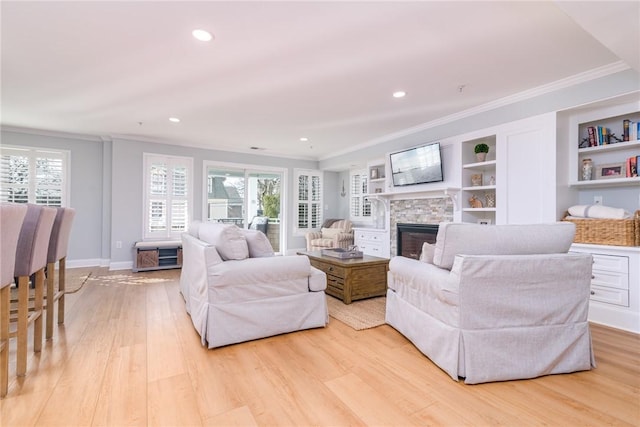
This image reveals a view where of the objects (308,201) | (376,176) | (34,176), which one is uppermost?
(376,176)

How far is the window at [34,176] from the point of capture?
5.07 metres

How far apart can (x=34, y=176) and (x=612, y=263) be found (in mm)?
8082

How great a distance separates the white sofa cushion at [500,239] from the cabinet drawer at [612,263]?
4.36 ft

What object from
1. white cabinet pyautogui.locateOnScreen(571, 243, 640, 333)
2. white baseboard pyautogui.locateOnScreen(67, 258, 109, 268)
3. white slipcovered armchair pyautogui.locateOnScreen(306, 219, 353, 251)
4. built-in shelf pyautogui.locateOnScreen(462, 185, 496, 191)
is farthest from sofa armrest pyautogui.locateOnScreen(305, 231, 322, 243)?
white cabinet pyautogui.locateOnScreen(571, 243, 640, 333)

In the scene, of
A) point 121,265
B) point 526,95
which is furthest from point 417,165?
point 121,265

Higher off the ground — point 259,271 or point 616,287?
point 259,271

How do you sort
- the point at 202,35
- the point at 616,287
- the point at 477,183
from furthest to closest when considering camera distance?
the point at 477,183, the point at 616,287, the point at 202,35

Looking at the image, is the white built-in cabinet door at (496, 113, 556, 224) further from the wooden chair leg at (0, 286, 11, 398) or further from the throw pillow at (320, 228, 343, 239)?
the wooden chair leg at (0, 286, 11, 398)

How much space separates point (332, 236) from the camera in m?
6.70

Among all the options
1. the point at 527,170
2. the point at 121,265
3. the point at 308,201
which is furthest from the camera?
the point at 308,201

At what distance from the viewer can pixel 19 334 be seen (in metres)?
1.85

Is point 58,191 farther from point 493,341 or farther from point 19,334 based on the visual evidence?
point 493,341

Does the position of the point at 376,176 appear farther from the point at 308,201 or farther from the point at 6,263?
the point at 6,263

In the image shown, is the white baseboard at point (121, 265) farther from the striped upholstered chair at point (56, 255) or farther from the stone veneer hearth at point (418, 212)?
the stone veneer hearth at point (418, 212)
